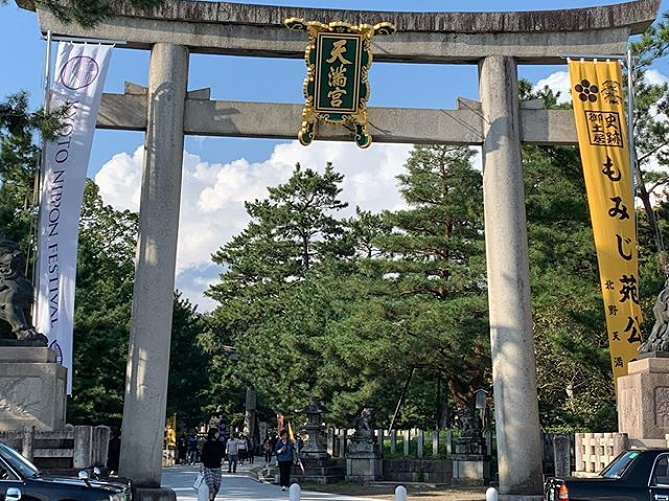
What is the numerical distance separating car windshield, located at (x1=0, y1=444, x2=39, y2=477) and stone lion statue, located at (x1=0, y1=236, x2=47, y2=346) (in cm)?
435

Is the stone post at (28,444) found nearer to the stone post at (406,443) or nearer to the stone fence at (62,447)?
the stone fence at (62,447)

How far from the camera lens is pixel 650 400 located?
1543 centimetres

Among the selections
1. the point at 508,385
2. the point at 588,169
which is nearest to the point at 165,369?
the point at 508,385

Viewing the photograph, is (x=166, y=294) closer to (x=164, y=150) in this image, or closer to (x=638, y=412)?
(x=164, y=150)

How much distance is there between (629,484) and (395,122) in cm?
1070

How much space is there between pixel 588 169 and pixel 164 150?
8691 millimetres

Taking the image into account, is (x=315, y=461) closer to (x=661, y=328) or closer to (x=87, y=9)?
(x=661, y=328)

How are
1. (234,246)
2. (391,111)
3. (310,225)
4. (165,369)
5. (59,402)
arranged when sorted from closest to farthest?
(59,402)
(165,369)
(391,111)
(310,225)
(234,246)

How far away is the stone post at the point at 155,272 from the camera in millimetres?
17500

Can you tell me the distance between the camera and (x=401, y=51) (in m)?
19.4

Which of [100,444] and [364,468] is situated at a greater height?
[100,444]

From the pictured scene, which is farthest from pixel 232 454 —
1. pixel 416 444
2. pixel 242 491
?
pixel 242 491

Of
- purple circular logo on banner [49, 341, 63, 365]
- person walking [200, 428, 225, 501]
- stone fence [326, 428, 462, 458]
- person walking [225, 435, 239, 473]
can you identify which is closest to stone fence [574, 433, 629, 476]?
person walking [200, 428, 225, 501]

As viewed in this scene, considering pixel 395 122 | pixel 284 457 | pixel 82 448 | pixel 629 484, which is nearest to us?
pixel 629 484
